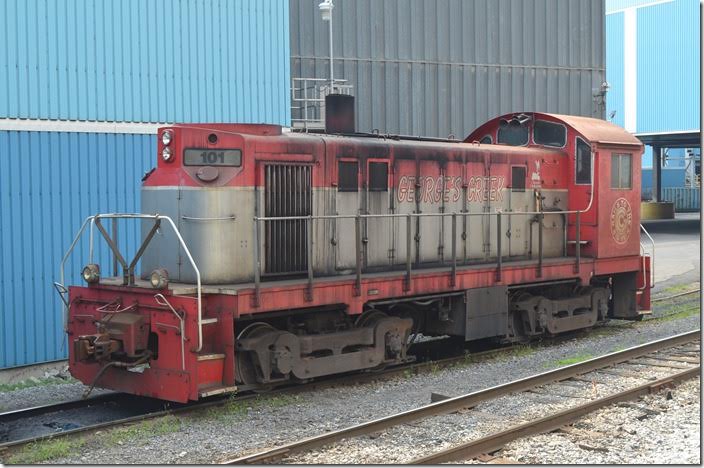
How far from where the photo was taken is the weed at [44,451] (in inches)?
259

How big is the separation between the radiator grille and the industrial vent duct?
4.34 feet

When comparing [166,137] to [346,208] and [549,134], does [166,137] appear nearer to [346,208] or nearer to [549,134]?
[346,208]

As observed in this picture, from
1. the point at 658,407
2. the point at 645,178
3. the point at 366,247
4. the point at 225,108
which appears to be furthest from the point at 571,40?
the point at 645,178

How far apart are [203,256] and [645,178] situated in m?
64.0

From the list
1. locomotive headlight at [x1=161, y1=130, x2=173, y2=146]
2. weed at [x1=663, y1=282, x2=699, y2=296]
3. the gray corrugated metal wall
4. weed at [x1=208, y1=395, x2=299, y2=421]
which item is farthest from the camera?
weed at [x1=663, y1=282, x2=699, y2=296]

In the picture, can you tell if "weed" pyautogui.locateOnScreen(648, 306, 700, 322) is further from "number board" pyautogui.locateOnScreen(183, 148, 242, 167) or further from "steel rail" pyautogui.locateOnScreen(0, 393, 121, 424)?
"steel rail" pyautogui.locateOnScreen(0, 393, 121, 424)

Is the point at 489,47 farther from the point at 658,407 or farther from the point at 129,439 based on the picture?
the point at 129,439

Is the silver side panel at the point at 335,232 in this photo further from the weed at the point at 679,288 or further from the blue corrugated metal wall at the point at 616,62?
the blue corrugated metal wall at the point at 616,62

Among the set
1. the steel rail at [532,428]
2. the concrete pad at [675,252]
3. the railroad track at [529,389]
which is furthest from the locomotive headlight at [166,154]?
the concrete pad at [675,252]

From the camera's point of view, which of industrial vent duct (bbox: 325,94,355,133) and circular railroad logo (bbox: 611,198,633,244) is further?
circular railroad logo (bbox: 611,198,633,244)

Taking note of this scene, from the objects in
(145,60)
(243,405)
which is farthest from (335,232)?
(145,60)

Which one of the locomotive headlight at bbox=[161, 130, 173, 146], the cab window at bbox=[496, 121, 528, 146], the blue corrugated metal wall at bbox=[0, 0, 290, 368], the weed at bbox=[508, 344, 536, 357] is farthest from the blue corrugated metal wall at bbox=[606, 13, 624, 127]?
the locomotive headlight at bbox=[161, 130, 173, 146]

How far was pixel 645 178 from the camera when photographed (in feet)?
219

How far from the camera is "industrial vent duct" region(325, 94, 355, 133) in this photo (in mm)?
10312
